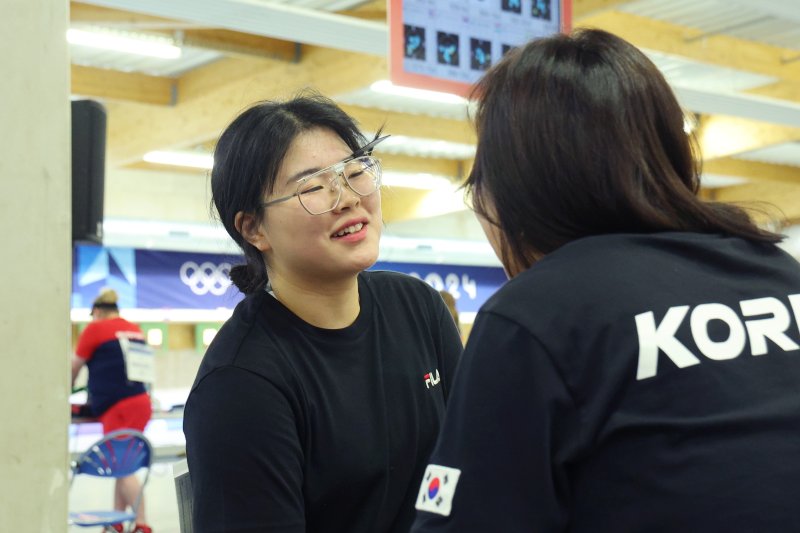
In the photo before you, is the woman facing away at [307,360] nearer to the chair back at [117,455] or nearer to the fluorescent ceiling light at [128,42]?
the chair back at [117,455]

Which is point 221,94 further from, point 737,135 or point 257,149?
point 257,149

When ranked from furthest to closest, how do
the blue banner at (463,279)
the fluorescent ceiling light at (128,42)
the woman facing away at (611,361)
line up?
the blue banner at (463,279) → the fluorescent ceiling light at (128,42) → the woman facing away at (611,361)

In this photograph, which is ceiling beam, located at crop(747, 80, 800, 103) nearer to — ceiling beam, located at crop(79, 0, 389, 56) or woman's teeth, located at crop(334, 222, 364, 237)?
ceiling beam, located at crop(79, 0, 389, 56)

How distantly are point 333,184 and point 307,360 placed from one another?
29cm

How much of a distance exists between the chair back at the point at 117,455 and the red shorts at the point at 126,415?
0.92 m

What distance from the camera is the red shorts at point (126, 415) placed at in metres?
6.60

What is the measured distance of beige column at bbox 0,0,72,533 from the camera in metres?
1.83

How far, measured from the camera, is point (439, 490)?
989 mm

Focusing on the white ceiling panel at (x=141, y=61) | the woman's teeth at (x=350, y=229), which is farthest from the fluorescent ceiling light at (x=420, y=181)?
the woman's teeth at (x=350, y=229)

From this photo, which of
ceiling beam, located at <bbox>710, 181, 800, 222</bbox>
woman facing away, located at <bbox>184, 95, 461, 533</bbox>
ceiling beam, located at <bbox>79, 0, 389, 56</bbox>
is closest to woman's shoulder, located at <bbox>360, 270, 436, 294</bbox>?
woman facing away, located at <bbox>184, 95, 461, 533</bbox>

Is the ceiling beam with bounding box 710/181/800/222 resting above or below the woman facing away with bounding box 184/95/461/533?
above

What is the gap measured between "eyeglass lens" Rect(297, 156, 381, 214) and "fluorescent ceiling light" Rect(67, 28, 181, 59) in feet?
17.7

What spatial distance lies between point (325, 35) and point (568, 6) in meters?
1.38

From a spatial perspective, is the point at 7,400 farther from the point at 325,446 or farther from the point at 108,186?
the point at 108,186
